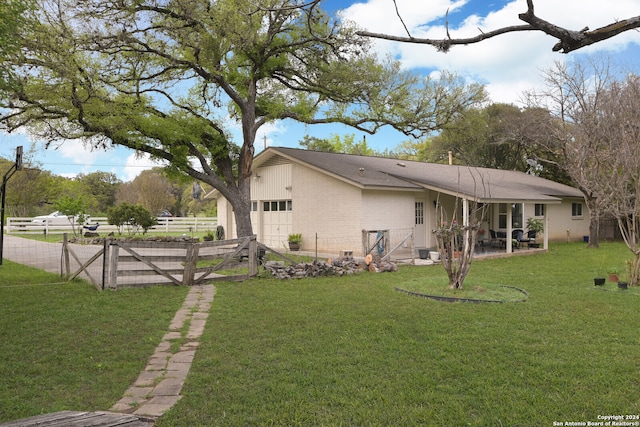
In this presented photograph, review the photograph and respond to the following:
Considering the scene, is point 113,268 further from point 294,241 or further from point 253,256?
point 294,241

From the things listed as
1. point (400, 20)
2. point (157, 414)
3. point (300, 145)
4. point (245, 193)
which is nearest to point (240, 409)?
point (157, 414)

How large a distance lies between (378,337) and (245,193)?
1392 centimetres

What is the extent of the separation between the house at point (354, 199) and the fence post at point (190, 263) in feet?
22.2

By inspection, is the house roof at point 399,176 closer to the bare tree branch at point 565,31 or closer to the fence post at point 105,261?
the fence post at point 105,261

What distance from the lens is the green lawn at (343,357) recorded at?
397cm

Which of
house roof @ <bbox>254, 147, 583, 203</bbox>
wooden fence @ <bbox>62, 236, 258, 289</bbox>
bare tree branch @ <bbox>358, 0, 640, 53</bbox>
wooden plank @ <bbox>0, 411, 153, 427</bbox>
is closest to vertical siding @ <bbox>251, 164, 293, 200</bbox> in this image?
house roof @ <bbox>254, 147, 583, 203</bbox>

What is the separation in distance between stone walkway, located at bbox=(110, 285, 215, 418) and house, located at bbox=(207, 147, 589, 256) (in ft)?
30.9

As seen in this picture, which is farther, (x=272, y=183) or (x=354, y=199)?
(x=272, y=183)

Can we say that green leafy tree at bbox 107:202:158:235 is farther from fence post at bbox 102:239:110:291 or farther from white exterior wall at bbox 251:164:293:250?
fence post at bbox 102:239:110:291

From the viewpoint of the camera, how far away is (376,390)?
4344 millimetres

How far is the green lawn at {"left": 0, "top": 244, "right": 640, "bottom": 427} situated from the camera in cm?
397

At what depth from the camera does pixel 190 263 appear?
10.8m

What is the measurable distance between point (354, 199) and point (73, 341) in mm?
12189

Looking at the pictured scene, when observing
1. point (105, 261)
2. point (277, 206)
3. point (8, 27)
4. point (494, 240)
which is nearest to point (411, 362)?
point (105, 261)
